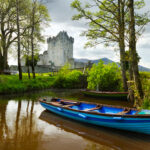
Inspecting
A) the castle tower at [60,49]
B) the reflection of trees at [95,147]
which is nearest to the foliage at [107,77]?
the reflection of trees at [95,147]

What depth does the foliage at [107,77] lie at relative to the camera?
672 inches

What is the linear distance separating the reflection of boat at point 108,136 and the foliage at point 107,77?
9730mm

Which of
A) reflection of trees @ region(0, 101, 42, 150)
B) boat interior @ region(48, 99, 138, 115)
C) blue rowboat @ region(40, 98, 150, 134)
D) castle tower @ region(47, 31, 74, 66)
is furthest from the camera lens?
castle tower @ region(47, 31, 74, 66)

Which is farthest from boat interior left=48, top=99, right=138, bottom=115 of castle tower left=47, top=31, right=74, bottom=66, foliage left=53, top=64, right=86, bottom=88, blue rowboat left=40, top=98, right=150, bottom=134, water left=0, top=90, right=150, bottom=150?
castle tower left=47, top=31, right=74, bottom=66

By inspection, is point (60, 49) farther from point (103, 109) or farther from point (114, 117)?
point (114, 117)

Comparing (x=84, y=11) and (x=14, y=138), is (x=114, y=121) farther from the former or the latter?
(x=84, y=11)

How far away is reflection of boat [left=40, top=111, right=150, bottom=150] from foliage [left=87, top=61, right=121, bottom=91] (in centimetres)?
973

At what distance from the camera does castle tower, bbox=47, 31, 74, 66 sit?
46.9m

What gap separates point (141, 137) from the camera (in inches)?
240

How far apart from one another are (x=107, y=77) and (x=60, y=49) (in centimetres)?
3196

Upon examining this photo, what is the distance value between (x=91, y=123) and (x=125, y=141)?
6.21 feet

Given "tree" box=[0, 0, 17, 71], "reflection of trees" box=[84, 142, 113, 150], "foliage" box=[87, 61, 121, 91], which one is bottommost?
"reflection of trees" box=[84, 142, 113, 150]

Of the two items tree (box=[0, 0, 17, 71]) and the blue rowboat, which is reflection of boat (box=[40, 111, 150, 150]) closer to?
the blue rowboat

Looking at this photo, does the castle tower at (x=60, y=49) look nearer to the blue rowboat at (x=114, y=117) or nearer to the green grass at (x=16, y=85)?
the green grass at (x=16, y=85)
